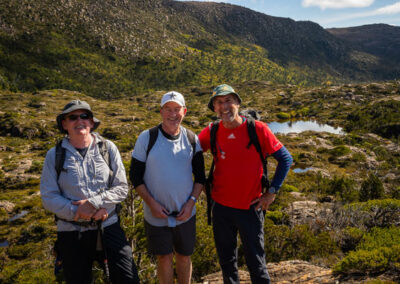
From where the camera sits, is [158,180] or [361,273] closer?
[158,180]

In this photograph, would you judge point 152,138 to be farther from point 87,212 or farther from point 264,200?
point 264,200

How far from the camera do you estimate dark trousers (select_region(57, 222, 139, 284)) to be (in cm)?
269

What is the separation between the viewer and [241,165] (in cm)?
314

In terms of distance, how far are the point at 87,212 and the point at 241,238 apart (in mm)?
1958

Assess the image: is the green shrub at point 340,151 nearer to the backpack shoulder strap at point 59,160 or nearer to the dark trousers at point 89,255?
the dark trousers at point 89,255

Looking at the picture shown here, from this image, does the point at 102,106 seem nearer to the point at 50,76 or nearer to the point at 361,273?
the point at 50,76

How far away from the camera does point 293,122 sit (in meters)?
67.4

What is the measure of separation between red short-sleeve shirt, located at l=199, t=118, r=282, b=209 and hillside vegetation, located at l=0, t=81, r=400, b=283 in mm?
1876

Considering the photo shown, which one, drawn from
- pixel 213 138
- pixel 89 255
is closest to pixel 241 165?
pixel 213 138

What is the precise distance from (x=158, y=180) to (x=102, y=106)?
3265 inches

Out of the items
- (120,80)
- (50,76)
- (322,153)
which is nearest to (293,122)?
(322,153)

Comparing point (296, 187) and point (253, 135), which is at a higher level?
point (253, 135)

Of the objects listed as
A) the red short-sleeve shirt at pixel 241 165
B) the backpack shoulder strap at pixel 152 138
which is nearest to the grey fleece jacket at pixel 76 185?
the backpack shoulder strap at pixel 152 138

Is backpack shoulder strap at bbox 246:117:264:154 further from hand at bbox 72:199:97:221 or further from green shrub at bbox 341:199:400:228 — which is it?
green shrub at bbox 341:199:400:228
